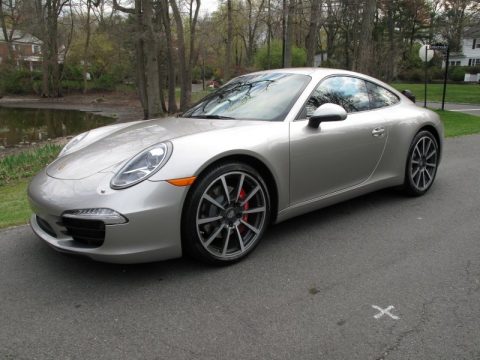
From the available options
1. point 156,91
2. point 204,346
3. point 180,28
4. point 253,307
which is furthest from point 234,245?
point 180,28

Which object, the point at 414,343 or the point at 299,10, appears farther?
the point at 299,10

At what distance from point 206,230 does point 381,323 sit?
128 cm

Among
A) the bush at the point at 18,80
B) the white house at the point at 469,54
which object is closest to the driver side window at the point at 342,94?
the bush at the point at 18,80

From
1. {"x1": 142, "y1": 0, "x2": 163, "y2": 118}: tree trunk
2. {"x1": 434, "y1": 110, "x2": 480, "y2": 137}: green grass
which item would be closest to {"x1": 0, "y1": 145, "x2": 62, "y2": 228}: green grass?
{"x1": 434, "y1": 110, "x2": 480, "y2": 137}: green grass

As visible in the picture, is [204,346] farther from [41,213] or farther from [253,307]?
[41,213]

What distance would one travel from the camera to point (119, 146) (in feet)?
10.9

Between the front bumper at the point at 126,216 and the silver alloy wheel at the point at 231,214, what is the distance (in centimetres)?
A: 22

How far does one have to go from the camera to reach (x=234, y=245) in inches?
129

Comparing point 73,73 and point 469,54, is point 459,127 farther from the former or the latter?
point 469,54

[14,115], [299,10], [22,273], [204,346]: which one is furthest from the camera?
[14,115]

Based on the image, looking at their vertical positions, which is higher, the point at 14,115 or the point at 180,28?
the point at 180,28

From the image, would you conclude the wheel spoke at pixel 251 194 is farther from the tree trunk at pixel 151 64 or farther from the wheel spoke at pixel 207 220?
the tree trunk at pixel 151 64

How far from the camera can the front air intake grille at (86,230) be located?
2.70m

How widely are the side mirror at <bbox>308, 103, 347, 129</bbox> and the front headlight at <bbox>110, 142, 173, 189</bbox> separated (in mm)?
1211
